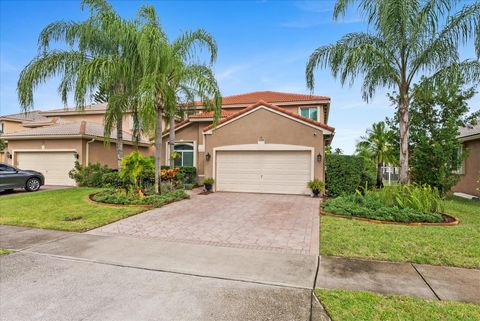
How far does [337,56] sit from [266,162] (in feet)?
19.9

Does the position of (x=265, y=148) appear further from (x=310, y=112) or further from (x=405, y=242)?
(x=405, y=242)

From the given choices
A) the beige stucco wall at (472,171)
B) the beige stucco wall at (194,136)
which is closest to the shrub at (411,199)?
the beige stucco wall at (472,171)

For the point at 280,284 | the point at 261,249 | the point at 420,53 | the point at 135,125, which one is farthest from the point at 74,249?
the point at 420,53

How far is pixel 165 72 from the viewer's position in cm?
1061

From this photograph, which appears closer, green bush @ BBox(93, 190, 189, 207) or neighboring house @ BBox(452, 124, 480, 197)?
green bush @ BBox(93, 190, 189, 207)

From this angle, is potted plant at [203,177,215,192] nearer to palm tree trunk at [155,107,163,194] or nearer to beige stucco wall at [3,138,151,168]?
palm tree trunk at [155,107,163,194]

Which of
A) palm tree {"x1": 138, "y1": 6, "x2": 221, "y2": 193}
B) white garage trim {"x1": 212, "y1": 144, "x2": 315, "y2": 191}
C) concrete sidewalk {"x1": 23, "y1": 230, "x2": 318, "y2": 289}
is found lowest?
concrete sidewalk {"x1": 23, "y1": 230, "x2": 318, "y2": 289}

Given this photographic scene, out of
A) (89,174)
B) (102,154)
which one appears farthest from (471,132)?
(102,154)

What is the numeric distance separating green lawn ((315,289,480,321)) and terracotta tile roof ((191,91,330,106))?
18.2m

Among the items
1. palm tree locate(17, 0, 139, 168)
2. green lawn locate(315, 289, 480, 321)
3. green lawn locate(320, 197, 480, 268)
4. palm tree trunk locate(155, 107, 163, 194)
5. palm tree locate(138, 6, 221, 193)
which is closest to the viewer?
green lawn locate(315, 289, 480, 321)

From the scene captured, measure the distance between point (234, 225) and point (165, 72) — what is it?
6.91m

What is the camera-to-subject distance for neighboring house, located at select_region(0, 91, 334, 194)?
13500 mm

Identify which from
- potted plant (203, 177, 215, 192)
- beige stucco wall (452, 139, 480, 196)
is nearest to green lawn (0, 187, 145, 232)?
potted plant (203, 177, 215, 192)

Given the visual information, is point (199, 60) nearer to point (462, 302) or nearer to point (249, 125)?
point (249, 125)
